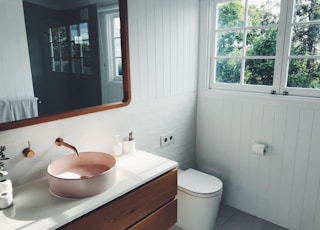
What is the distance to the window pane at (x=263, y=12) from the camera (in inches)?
85.2

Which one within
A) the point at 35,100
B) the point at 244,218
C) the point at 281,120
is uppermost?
the point at 35,100

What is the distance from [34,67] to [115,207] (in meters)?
0.88

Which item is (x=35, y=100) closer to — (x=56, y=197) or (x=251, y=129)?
(x=56, y=197)

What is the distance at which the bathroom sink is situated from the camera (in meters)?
1.33

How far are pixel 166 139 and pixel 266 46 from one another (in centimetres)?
119

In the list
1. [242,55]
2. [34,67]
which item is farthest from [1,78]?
[242,55]

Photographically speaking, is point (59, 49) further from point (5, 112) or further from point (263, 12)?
point (263, 12)

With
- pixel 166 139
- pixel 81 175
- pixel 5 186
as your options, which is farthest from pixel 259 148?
pixel 5 186

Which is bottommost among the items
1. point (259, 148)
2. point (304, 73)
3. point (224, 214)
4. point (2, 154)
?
point (224, 214)

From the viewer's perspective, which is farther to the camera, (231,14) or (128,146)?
(231,14)

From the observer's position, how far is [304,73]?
2119 mm

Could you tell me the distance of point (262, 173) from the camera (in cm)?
239

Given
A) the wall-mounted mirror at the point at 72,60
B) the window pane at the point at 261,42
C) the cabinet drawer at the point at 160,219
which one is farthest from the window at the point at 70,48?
the window pane at the point at 261,42

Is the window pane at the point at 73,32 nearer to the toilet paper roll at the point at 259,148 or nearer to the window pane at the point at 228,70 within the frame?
the window pane at the point at 228,70
